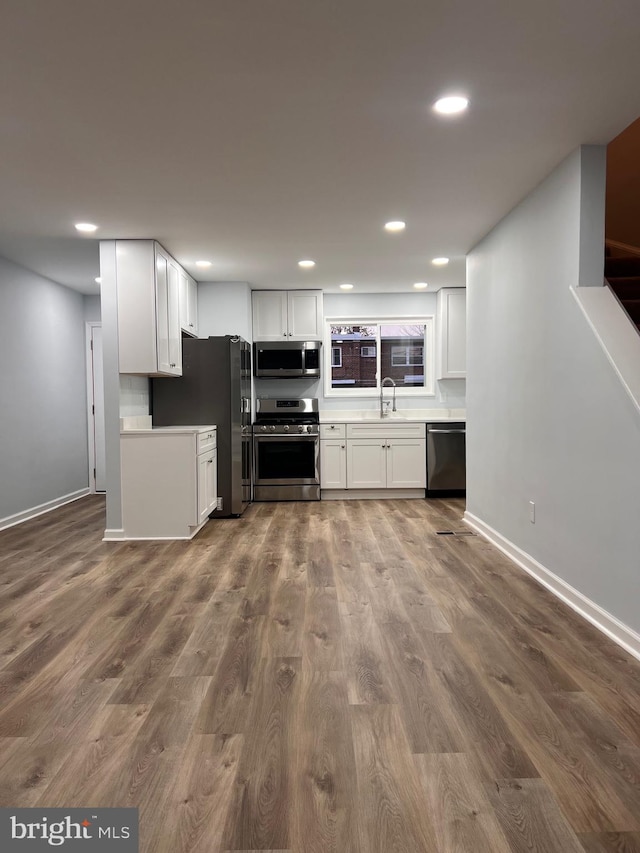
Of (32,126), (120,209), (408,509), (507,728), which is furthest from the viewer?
(408,509)

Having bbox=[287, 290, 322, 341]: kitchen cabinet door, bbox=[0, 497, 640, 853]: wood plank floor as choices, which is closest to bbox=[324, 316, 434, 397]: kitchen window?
bbox=[287, 290, 322, 341]: kitchen cabinet door

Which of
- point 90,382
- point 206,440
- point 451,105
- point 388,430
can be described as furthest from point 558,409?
point 90,382

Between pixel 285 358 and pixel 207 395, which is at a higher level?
pixel 285 358

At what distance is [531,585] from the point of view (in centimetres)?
337

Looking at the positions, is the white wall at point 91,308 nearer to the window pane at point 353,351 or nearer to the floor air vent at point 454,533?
the window pane at point 353,351

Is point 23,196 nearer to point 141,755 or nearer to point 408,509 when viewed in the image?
point 141,755

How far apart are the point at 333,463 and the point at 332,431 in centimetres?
37

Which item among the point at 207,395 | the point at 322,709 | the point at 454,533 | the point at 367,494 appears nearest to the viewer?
the point at 322,709

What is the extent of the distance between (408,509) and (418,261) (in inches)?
96.7

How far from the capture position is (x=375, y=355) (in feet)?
23.4

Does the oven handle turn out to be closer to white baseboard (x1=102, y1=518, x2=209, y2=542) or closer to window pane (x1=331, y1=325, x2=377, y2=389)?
window pane (x1=331, y1=325, x2=377, y2=389)

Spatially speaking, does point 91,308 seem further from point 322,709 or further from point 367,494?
point 322,709

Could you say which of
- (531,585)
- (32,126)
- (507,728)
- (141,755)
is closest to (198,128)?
(32,126)

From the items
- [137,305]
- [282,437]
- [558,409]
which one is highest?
[137,305]
